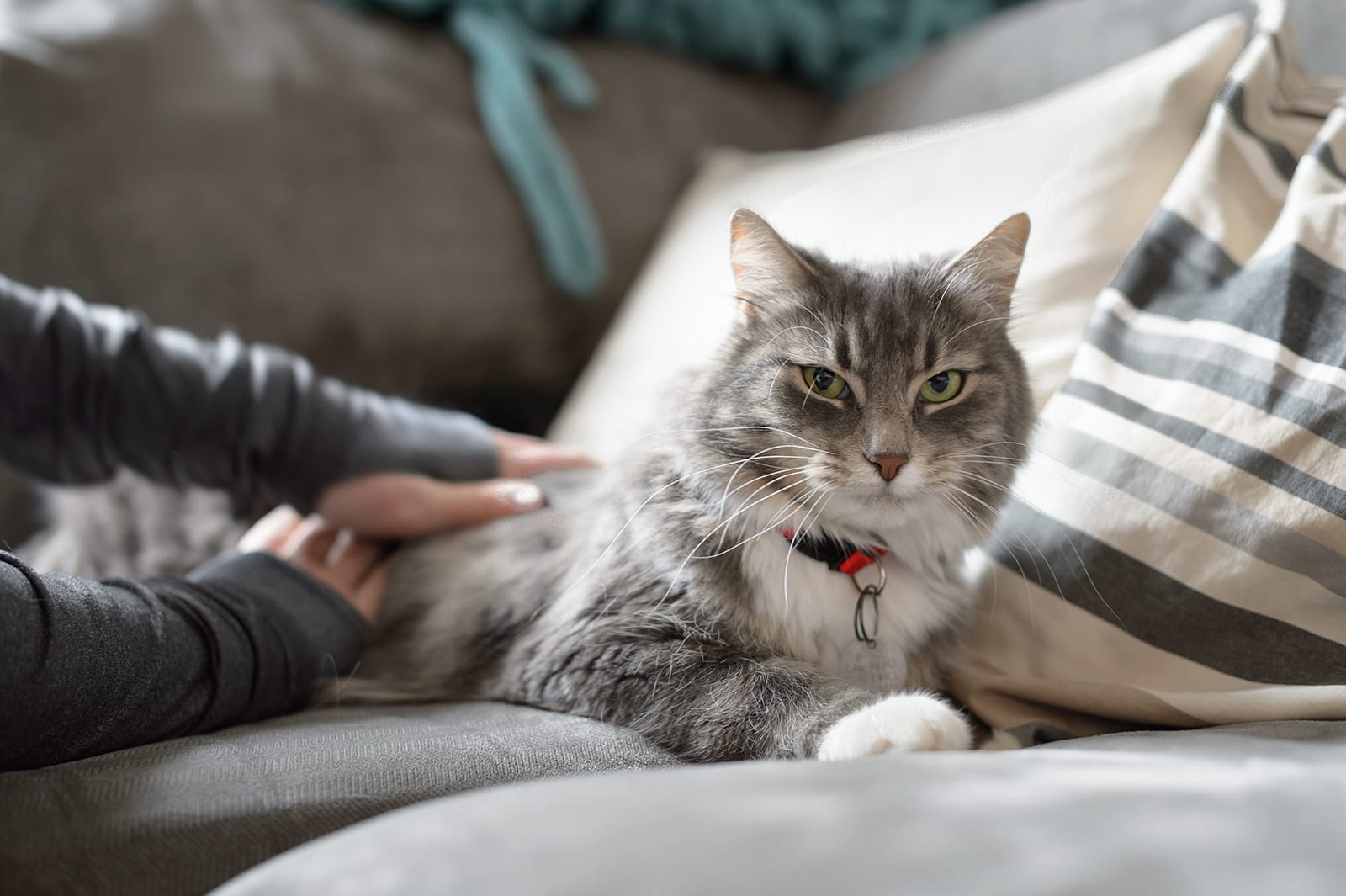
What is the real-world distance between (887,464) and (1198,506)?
32 centimetres

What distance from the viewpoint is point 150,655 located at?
927 mm

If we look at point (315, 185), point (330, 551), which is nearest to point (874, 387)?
point (330, 551)

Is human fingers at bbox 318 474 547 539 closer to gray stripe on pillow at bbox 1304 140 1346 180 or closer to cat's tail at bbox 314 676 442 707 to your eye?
cat's tail at bbox 314 676 442 707

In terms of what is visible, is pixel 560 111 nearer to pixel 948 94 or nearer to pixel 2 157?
pixel 948 94

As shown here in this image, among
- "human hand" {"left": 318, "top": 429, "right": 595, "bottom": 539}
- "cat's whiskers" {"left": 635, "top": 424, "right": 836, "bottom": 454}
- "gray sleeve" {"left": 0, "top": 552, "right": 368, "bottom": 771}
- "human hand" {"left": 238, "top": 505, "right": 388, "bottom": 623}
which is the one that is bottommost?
"human hand" {"left": 238, "top": 505, "right": 388, "bottom": 623}

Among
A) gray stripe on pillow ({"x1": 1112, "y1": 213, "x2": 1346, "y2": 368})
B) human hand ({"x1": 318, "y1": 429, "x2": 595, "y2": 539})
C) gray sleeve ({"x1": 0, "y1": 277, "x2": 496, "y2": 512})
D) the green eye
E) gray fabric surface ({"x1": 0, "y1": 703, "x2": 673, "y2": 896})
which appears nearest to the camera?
gray fabric surface ({"x1": 0, "y1": 703, "x2": 673, "y2": 896})

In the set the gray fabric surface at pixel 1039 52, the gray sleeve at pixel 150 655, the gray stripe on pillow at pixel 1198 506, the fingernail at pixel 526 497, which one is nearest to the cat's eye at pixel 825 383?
the gray stripe on pillow at pixel 1198 506

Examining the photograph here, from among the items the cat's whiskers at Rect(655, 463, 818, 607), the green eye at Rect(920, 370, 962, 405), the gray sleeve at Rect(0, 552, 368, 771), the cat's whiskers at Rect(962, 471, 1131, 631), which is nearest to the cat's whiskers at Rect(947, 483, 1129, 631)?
the cat's whiskers at Rect(962, 471, 1131, 631)

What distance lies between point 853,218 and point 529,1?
108 cm

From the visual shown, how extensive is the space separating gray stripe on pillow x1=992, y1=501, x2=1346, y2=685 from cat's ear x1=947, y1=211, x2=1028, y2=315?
10.4 inches

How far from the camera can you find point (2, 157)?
1.56 metres

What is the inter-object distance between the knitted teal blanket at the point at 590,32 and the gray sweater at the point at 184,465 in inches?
22.8

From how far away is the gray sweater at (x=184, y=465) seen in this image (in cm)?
88

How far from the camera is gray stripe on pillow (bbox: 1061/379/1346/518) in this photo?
0.87 m
